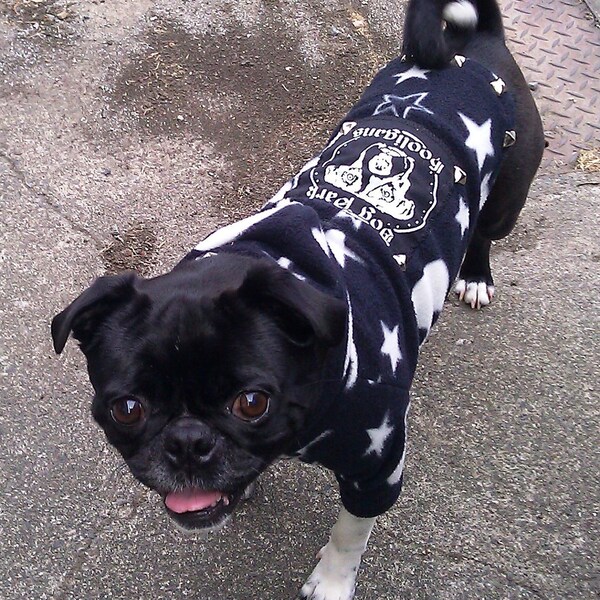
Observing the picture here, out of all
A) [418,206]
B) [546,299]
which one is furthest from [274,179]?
[418,206]

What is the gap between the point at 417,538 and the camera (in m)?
2.51

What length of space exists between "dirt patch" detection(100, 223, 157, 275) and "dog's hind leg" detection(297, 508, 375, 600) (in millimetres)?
1399

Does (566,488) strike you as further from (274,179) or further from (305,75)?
(305,75)

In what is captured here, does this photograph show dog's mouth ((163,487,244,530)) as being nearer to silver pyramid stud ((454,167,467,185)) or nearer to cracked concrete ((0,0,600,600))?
cracked concrete ((0,0,600,600))

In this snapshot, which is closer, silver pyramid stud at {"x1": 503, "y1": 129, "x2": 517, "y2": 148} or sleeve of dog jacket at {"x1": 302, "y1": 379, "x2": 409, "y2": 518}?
sleeve of dog jacket at {"x1": 302, "y1": 379, "x2": 409, "y2": 518}

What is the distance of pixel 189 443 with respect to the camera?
62.1 inches

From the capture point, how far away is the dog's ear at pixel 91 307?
1.60 metres

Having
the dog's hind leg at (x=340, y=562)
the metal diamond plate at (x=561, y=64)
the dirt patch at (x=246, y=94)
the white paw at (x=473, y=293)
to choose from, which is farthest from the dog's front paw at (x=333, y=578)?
the metal diamond plate at (x=561, y=64)

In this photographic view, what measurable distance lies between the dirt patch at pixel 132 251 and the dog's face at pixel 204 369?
4.92ft

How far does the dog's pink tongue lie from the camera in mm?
1686

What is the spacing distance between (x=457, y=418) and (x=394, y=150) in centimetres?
111

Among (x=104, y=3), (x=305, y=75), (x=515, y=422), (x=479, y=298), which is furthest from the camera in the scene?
(x=104, y=3)

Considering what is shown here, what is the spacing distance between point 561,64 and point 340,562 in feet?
9.83

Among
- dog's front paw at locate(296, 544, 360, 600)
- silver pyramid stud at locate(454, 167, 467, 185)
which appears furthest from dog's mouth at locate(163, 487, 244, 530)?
silver pyramid stud at locate(454, 167, 467, 185)
